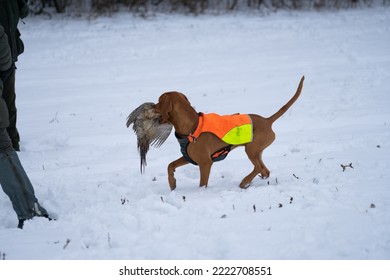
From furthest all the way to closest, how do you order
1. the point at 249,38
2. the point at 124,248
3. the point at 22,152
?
the point at 249,38, the point at 22,152, the point at 124,248

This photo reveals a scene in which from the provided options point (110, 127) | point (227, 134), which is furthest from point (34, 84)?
point (227, 134)

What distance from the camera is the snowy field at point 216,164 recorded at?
3039 mm

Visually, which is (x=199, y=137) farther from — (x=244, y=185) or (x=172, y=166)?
(x=244, y=185)

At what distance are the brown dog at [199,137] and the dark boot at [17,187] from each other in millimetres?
1313

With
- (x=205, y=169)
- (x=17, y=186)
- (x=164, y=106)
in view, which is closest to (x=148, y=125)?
(x=164, y=106)

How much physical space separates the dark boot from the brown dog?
1313 mm

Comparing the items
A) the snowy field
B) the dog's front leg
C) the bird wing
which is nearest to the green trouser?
the snowy field

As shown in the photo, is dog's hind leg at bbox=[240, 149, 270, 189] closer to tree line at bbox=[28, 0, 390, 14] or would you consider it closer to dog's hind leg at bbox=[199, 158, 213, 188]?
dog's hind leg at bbox=[199, 158, 213, 188]

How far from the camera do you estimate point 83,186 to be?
4.44m

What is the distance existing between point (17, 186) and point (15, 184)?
2cm

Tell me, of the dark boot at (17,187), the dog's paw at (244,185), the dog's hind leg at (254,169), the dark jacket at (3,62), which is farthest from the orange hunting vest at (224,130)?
the dark jacket at (3,62)

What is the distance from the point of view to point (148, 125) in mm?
3963
